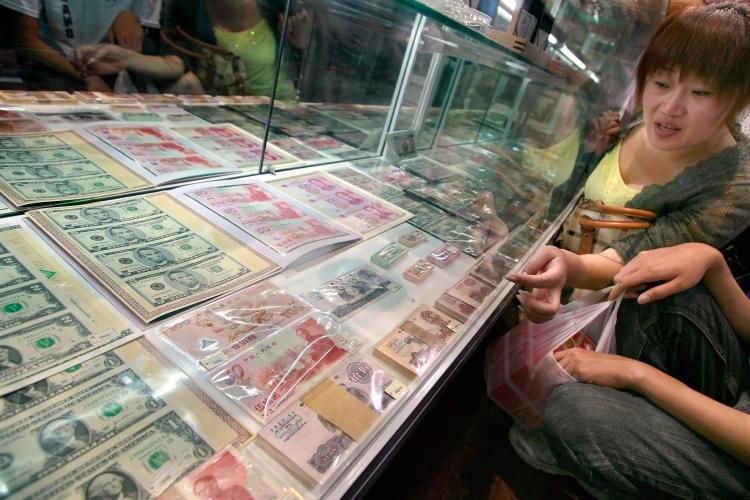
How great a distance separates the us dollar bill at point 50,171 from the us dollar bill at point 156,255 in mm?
334

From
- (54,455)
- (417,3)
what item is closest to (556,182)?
(417,3)

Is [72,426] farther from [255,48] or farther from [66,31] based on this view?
[255,48]

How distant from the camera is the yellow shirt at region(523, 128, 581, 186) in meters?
2.09

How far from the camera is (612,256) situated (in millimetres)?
1171

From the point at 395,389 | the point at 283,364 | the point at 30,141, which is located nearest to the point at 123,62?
the point at 30,141

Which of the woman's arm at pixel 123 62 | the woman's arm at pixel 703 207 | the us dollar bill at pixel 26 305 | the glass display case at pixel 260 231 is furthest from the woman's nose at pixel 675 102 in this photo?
the woman's arm at pixel 123 62

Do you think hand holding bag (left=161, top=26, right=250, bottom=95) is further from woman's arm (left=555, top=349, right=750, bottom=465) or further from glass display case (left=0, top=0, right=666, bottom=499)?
woman's arm (left=555, top=349, right=750, bottom=465)

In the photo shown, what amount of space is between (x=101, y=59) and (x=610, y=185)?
6.23 feet

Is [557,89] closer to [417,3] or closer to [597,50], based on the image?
[597,50]

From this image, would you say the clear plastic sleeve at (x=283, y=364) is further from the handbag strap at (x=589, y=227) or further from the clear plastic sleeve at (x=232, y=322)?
the handbag strap at (x=589, y=227)

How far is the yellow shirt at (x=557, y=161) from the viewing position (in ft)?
6.86

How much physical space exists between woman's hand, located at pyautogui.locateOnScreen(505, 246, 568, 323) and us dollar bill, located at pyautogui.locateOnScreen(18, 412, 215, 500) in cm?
72

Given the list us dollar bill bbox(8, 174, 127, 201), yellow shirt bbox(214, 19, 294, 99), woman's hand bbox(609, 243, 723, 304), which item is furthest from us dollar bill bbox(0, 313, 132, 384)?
yellow shirt bbox(214, 19, 294, 99)

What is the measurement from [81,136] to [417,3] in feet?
3.26
